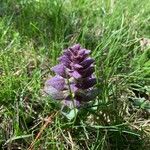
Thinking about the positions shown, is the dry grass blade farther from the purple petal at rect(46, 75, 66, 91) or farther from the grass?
the purple petal at rect(46, 75, 66, 91)

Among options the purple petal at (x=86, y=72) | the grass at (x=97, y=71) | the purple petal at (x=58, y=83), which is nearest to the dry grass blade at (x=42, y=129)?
the grass at (x=97, y=71)

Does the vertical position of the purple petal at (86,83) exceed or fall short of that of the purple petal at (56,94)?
it exceeds it

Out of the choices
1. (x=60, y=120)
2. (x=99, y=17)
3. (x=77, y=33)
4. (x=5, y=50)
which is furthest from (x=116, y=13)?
(x=60, y=120)

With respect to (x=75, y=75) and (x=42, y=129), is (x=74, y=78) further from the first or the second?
(x=42, y=129)

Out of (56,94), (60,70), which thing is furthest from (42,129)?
(60,70)

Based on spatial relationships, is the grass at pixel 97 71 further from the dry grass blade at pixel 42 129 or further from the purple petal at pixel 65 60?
A: the purple petal at pixel 65 60

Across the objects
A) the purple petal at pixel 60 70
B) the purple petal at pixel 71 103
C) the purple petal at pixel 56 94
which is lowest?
the purple petal at pixel 71 103
